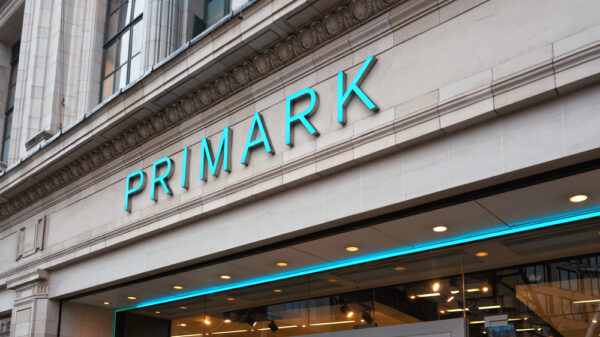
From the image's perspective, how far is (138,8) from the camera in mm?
16672

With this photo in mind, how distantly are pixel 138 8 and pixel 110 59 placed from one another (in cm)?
169

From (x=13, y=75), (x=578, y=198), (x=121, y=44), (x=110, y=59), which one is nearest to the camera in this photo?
(x=578, y=198)

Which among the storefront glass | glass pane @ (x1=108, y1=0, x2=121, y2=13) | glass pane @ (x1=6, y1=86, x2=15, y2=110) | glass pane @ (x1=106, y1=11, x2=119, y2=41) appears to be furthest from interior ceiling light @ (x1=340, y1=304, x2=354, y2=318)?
glass pane @ (x1=6, y1=86, x2=15, y2=110)

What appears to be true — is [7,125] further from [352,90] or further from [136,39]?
[352,90]

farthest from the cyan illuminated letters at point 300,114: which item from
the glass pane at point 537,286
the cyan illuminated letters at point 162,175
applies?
the cyan illuminated letters at point 162,175

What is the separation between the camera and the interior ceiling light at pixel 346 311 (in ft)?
34.5

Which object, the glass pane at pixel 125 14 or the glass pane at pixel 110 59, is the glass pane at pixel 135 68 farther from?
the glass pane at pixel 125 14

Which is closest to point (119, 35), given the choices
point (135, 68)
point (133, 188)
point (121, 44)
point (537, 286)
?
point (121, 44)

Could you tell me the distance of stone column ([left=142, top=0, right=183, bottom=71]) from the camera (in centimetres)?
1420

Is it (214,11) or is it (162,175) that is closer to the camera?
(162,175)

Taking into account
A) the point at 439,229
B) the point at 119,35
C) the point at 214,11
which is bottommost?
the point at 439,229

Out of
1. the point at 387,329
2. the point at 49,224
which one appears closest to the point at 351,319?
the point at 387,329

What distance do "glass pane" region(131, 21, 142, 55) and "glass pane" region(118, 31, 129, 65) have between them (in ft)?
1.02

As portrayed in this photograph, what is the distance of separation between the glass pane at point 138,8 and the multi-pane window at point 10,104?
7583mm
